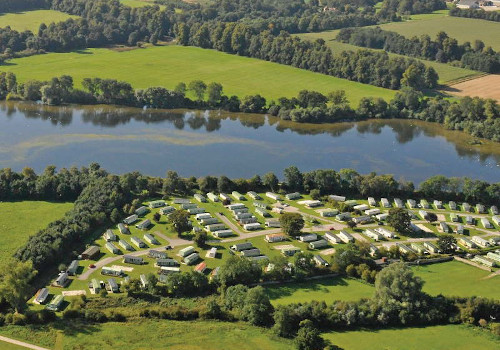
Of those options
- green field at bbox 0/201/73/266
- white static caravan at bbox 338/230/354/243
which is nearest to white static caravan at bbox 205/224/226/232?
white static caravan at bbox 338/230/354/243

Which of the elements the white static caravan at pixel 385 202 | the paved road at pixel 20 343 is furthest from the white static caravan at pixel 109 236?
the white static caravan at pixel 385 202

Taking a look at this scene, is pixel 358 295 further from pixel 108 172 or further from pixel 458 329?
pixel 108 172

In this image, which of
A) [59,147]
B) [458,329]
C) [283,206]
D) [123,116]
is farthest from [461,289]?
[123,116]

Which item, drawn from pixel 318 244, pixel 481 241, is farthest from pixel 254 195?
pixel 481 241

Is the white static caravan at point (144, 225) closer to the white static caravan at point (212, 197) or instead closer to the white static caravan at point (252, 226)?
the white static caravan at point (212, 197)

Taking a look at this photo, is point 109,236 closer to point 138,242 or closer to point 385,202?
point 138,242

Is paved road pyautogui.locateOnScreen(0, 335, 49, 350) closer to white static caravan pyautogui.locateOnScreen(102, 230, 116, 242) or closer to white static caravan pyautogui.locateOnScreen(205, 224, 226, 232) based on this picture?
white static caravan pyautogui.locateOnScreen(102, 230, 116, 242)
